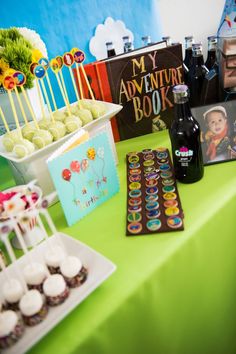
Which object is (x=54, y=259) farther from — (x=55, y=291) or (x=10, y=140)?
(x=10, y=140)

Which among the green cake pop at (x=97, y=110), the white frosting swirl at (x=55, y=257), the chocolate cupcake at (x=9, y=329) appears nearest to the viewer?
the chocolate cupcake at (x=9, y=329)

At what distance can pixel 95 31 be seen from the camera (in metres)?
1.43

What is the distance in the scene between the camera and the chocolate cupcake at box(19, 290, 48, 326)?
55 cm

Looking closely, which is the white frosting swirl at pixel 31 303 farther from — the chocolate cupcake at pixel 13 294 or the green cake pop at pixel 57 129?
the green cake pop at pixel 57 129

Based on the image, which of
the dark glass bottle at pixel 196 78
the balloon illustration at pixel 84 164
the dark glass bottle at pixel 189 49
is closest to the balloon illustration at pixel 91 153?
the balloon illustration at pixel 84 164

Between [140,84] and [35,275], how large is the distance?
2.43ft

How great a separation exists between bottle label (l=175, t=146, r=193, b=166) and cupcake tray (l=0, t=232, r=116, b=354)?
0.36 meters

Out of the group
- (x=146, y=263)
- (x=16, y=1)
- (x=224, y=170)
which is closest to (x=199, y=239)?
(x=146, y=263)

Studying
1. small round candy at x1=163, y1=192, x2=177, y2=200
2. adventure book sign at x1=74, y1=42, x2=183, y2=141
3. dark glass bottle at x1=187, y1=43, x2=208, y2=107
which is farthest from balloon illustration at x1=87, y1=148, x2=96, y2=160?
dark glass bottle at x1=187, y1=43, x2=208, y2=107

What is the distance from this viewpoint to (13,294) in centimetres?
57

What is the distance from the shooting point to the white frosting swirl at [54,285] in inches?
22.8

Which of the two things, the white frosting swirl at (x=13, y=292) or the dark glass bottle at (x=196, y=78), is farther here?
the dark glass bottle at (x=196, y=78)

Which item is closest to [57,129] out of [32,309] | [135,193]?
[135,193]

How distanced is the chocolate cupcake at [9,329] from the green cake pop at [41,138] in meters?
0.44
